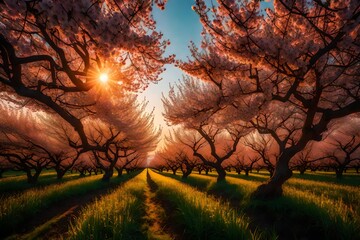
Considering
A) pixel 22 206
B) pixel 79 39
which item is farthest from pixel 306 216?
pixel 22 206

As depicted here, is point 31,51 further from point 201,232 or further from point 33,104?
point 201,232

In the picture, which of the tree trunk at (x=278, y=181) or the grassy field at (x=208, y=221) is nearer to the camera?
the grassy field at (x=208, y=221)

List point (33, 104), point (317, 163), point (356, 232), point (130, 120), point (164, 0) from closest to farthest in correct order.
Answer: point (356, 232) < point (164, 0) < point (33, 104) < point (130, 120) < point (317, 163)

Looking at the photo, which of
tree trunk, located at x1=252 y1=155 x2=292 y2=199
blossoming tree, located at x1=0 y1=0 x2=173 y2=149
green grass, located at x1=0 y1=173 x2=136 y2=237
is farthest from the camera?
tree trunk, located at x1=252 y1=155 x2=292 y2=199

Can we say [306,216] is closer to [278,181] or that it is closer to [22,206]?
Result: [278,181]

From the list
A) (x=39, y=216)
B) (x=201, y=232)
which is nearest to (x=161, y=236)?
(x=201, y=232)

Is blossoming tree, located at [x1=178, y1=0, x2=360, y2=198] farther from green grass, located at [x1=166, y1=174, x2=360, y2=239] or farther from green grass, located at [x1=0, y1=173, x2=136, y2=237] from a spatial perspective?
green grass, located at [x1=0, y1=173, x2=136, y2=237]

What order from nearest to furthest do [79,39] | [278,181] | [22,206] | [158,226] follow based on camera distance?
[79,39]
[158,226]
[22,206]
[278,181]

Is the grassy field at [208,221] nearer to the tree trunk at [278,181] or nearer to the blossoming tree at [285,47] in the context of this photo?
the tree trunk at [278,181]

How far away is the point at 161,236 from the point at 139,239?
96 cm

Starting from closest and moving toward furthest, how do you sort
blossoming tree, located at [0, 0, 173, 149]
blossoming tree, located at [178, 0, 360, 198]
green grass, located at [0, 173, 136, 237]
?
blossoming tree, located at [0, 0, 173, 149] < blossoming tree, located at [178, 0, 360, 198] < green grass, located at [0, 173, 136, 237]

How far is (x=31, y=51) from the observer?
804 centimetres

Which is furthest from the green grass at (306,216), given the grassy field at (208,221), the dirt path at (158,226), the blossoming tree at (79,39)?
the blossoming tree at (79,39)

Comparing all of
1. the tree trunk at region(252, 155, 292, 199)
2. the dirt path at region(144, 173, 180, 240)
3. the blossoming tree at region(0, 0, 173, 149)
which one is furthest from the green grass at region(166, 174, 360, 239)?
the blossoming tree at region(0, 0, 173, 149)
